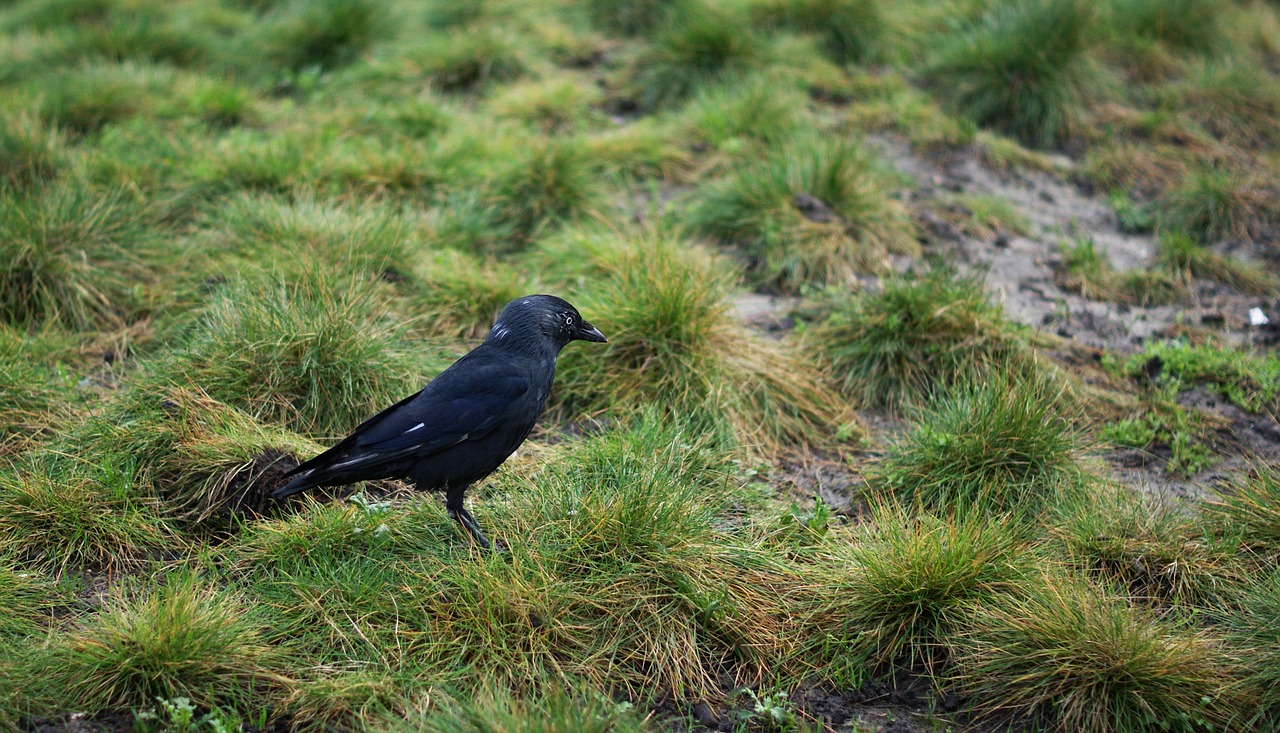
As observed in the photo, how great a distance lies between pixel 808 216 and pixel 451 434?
9.83ft

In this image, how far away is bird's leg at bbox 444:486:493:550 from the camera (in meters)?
3.71

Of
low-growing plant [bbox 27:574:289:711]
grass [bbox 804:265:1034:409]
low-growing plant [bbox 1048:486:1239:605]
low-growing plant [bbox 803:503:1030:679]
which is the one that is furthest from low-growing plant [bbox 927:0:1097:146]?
low-growing plant [bbox 27:574:289:711]

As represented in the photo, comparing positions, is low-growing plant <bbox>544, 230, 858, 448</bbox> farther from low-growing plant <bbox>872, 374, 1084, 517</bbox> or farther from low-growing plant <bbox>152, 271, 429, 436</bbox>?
low-growing plant <bbox>152, 271, 429, 436</bbox>

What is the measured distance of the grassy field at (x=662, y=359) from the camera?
329 centimetres

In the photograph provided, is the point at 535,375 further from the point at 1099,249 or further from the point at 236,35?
the point at 236,35

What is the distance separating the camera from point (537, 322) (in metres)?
4.02

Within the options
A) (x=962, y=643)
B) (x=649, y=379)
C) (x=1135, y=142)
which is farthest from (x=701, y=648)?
(x=1135, y=142)

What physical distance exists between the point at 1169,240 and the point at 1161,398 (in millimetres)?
1637

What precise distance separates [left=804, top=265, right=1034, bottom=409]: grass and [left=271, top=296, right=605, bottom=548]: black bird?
183cm

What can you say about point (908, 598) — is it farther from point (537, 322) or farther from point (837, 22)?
point (837, 22)

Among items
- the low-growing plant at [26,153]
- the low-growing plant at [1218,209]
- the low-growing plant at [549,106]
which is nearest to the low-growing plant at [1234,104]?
the low-growing plant at [1218,209]

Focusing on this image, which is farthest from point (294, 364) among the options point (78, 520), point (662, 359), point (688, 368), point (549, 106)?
point (549, 106)

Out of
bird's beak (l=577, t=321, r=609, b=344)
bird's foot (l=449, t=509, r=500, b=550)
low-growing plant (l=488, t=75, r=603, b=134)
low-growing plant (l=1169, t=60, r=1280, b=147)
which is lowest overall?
low-growing plant (l=1169, t=60, r=1280, b=147)

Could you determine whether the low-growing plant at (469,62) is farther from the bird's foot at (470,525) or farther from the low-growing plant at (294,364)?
the bird's foot at (470,525)
